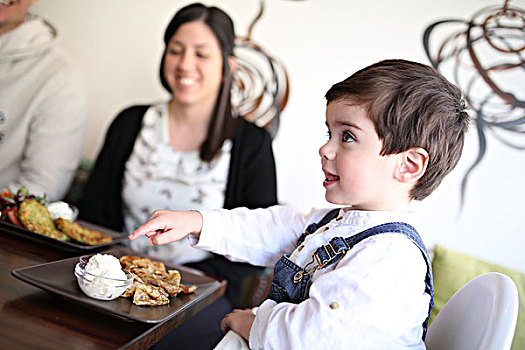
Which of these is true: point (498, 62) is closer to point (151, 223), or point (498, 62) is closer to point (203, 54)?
point (203, 54)

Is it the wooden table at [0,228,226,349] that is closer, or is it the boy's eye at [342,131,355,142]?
the wooden table at [0,228,226,349]

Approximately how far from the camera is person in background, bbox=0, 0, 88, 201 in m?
1.98

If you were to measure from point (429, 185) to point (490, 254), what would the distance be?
44.7 inches

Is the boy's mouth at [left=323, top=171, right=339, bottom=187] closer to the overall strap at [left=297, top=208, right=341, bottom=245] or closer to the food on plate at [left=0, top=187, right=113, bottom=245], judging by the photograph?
the overall strap at [left=297, top=208, right=341, bottom=245]

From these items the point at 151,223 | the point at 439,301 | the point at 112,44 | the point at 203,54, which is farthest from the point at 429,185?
the point at 112,44

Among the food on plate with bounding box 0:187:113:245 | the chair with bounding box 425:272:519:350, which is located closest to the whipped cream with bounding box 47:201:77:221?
the food on plate with bounding box 0:187:113:245

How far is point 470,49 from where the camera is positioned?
192 centimetres

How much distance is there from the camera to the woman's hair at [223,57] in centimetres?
189

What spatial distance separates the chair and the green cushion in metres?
0.66

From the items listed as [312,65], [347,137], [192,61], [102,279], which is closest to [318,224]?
[347,137]

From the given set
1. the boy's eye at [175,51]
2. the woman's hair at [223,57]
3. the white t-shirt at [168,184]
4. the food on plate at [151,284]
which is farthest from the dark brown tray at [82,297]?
the boy's eye at [175,51]

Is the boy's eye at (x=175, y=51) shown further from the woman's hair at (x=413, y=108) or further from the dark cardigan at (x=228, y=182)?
the woman's hair at (x=413, y=108)

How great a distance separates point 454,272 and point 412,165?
0.98m

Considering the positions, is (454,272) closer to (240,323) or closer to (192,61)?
(240,323)
